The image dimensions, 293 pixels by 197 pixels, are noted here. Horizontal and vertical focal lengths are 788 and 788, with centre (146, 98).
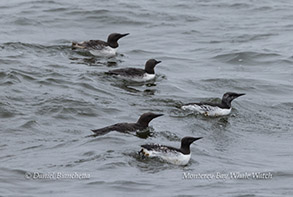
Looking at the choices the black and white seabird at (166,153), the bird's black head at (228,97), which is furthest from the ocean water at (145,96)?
the bird's black head at (228,97)

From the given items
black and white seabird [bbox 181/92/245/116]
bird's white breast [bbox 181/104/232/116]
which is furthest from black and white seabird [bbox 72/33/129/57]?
bird's white breast [bbox 181/104/232/116]

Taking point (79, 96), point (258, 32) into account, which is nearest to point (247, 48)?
point (258, 32)

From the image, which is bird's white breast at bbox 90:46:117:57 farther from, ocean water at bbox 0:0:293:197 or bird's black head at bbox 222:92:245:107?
bird's black head at bbox 222:92:245:107

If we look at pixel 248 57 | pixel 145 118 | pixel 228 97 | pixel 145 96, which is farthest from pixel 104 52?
pixel 145 118

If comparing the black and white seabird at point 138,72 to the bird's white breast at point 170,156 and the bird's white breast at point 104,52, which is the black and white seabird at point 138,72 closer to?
the bird's white breast at point 104,52

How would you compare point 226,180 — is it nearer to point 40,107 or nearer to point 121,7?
point 40,107

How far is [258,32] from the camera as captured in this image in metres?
28.4

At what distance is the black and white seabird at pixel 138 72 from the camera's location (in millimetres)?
20752

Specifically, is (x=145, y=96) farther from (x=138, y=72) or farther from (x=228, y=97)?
(x=228, y=97)

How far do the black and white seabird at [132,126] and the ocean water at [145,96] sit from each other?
27 cm

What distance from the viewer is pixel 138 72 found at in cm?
2105

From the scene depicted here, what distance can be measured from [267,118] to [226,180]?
5.55 m

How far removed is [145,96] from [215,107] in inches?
78.3

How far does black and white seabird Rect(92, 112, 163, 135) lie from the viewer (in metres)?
15.6
